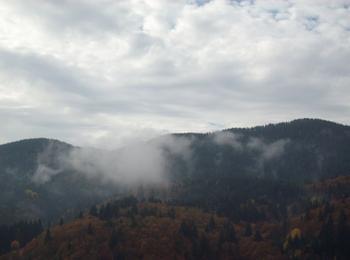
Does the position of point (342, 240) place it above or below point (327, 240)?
above

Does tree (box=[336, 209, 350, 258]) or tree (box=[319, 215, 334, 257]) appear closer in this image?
tree (box=[336, 209, 350, 258])

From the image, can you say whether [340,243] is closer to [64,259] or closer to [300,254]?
[300,254]

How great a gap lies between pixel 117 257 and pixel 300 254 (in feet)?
279

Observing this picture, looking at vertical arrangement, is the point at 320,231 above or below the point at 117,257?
above

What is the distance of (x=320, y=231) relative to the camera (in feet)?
653

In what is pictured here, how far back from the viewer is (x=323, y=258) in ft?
602

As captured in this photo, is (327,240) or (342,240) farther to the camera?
(327,240)

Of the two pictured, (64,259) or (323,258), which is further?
(64,259)

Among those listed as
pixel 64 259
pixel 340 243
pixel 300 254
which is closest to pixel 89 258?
pixel 64 259

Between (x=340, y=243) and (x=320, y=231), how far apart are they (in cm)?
1149

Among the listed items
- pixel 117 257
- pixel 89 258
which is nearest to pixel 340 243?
pixel 117 257

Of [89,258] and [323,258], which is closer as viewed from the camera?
[323,258]

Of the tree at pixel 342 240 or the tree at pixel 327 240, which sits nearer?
the tree at pixel 342 240

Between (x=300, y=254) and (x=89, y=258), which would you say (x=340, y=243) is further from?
(x=89, y=258)
